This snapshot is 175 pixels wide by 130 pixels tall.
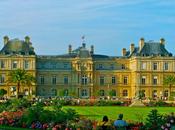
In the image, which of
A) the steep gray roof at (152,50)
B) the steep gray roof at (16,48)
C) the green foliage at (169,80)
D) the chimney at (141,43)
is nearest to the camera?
the green foliage at (169,80)

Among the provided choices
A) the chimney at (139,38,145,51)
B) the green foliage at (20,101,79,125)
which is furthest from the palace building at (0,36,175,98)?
the green foliage at (20,101,79,125)

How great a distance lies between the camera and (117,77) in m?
91.6

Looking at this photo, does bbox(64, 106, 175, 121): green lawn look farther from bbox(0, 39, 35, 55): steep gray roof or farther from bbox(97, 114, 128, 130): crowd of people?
bbox(0, 39, 35, 55): steep gray roof

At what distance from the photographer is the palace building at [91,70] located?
291 feet

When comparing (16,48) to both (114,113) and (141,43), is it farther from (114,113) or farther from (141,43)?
(114,113)

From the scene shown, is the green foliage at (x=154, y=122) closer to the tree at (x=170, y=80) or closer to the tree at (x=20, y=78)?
the tree at (x=20, y=78)

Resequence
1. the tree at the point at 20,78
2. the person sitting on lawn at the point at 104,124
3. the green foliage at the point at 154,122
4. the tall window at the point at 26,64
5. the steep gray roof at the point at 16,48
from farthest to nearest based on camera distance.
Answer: the steep gray roof at the point at 16,48
the tall window at the point at 26,64
the tree at the point at 20,78
the green foliage at the point at 154,122
the person sitting on lawn at the point at 104,124

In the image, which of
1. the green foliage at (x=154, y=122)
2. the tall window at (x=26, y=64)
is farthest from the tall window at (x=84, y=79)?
the green foliage at (x=154, y=122)

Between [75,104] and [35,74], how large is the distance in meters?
33.2

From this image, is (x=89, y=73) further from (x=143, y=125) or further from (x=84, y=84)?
(x=143, y=125)

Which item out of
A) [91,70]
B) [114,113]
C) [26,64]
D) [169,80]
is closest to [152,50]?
[169,80]

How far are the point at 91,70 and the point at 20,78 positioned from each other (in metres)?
12.8

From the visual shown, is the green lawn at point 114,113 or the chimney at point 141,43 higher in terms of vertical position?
the chimney at point 141,43

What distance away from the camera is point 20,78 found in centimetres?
8275
